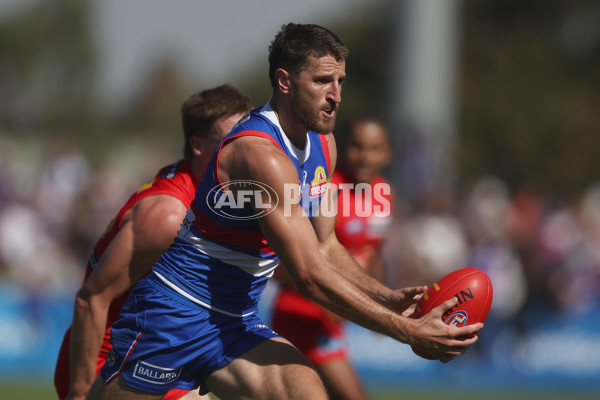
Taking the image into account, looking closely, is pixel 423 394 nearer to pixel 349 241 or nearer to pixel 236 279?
pixel 349 241

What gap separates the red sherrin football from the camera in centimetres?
451

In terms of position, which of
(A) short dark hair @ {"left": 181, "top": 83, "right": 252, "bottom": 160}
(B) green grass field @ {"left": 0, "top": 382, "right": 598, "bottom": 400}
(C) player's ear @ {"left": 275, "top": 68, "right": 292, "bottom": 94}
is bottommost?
(B) green grass field @ {"left": 0, "top": 382, "right": 598, "bottom": 400}

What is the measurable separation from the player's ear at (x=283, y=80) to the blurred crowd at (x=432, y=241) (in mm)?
8395

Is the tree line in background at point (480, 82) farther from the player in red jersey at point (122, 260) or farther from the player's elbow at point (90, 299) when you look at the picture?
the player's elbow at point (90, 299)

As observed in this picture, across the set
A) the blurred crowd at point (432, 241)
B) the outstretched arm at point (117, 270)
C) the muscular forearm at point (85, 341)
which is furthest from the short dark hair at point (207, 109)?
the blurred crowd at point (432, 241)

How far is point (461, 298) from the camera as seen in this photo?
4.58 meters

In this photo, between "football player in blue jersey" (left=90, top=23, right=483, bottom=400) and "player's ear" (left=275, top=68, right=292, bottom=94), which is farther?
"player's ear" (left=275, top=68, right=292, bottom=94)

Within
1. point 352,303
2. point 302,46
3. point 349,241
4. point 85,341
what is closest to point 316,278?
point 352,303

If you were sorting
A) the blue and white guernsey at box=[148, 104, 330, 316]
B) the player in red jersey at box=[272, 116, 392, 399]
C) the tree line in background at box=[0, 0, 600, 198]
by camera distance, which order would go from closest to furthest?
the blue and white guernsey at box=[148, 104, 330, 316], the player in red jersey at box=[272, 116, 392, 399], the tree line in background at box=[0, 0, 600, 198]

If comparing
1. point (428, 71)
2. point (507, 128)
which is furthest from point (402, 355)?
point (507, 128)

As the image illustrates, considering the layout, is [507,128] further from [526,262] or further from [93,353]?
[93,353]

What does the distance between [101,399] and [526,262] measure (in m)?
9.99

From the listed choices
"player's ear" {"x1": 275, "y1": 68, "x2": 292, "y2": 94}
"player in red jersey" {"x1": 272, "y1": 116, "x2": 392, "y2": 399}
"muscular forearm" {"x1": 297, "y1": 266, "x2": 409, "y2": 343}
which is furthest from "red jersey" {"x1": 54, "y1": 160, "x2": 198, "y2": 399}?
"player in red jersey" {"x1": 272, "y1": 116, "x2": 392, "y2": 399}

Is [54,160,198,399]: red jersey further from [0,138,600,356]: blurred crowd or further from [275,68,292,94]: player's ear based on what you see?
[0,138,600,356]: blurred crowd
